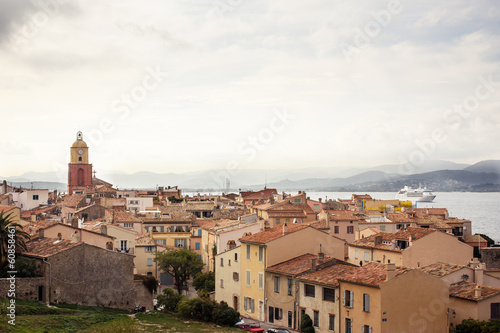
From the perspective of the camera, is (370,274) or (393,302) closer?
(393,302)

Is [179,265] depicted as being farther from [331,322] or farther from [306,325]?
[331,322]

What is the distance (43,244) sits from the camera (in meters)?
40.2

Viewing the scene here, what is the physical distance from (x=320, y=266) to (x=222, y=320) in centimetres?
705

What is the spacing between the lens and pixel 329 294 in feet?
121

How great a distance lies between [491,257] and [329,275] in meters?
19.9

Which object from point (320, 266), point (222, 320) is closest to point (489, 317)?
point (320, 266)

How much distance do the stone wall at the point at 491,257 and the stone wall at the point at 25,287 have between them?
112ft

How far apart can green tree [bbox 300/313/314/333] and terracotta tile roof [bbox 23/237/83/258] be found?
14.4 meters

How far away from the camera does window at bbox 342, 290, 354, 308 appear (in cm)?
3478

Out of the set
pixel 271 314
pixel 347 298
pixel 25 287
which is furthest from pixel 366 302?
pixel 25 287

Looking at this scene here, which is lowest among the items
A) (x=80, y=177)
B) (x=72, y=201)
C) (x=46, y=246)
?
(x=46, y=246)

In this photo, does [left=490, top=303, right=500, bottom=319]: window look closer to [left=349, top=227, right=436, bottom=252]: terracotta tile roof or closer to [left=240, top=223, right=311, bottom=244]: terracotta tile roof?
[left=349, top=227, right=436, bottom=252]: terracotta tile roof

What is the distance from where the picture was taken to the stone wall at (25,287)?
3447cm

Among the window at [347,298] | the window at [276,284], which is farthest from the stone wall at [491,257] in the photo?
the window at [347,298]
